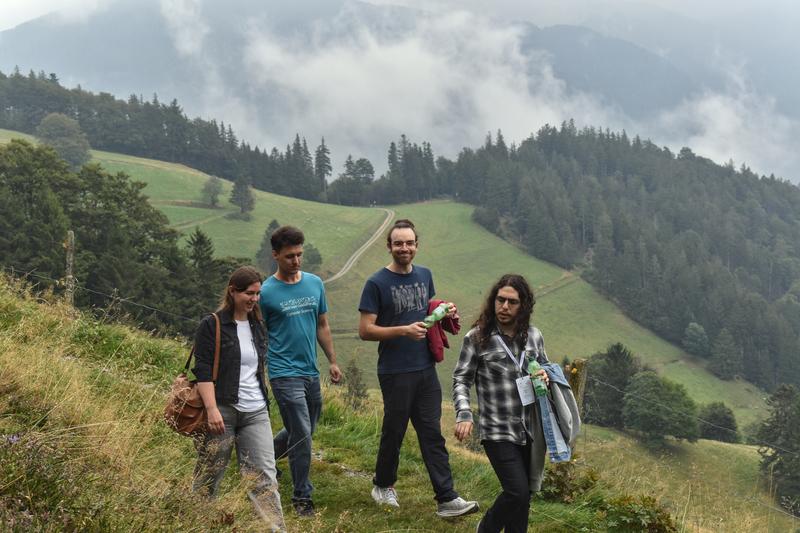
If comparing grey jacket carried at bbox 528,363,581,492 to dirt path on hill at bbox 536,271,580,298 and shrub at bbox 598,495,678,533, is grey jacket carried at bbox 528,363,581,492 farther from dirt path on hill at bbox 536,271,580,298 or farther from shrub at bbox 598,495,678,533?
dirt path on hill at bbox 536,271,580,298

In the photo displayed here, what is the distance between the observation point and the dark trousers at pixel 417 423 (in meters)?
5.06

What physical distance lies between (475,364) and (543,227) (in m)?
118

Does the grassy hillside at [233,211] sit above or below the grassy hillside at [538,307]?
above

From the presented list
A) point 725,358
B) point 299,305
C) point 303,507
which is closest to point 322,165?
point 725,358

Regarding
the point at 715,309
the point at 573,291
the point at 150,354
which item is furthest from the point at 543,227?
the point at 150,354

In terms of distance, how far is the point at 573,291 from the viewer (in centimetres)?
10469

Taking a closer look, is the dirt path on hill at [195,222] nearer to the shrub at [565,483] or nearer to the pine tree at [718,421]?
the pine tree at [718,421]

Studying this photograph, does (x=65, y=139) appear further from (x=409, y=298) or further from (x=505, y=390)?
(x=505, y=390)

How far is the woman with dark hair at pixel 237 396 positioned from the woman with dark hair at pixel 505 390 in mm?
1296

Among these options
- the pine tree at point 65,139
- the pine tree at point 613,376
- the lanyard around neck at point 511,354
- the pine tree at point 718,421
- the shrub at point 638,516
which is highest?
the pine tree at point 65,139

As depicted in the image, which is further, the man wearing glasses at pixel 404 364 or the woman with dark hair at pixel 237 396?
the man wearing glasses at pixel 404 364

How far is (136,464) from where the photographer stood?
396 centimetres

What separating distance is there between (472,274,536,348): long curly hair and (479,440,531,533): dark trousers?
68 cm

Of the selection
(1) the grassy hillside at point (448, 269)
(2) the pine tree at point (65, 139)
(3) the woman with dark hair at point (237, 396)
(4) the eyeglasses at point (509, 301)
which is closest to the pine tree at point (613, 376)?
(1) the grassy hillside at point (448, 269)
